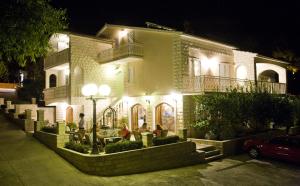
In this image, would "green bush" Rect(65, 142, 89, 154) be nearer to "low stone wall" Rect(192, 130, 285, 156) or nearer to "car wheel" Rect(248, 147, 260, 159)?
"low stone wall" Rect(192, 130, 285, 156)

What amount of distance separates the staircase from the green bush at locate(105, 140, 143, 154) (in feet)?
13.1

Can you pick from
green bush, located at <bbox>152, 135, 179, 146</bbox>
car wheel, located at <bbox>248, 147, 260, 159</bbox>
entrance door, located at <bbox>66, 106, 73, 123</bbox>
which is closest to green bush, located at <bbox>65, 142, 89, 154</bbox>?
green bush, located at <bbox>152, 135, 179, 146</bbox>

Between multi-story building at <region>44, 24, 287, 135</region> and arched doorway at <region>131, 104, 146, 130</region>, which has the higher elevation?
multi-story building at <region>44, 24, 287, 135</region>

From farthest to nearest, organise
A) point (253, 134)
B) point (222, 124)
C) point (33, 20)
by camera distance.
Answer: point (253, 134)
point (222, 124)
point (33, 20)

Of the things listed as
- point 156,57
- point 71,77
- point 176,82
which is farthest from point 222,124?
point 71,77

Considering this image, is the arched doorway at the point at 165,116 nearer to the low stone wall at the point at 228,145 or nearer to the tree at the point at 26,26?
the low stone wall at the point at 228,145

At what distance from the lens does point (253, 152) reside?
50.2 ft

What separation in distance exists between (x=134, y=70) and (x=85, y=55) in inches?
154

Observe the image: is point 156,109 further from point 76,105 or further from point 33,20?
point 33,20

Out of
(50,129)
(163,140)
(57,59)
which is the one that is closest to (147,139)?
(163,140)

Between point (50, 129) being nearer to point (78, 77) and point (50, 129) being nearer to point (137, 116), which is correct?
point (78, 77)

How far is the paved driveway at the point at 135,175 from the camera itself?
10469 millimetres

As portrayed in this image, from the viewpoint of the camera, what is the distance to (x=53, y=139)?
550 inches

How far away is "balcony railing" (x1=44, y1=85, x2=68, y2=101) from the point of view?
2191 centimetres
